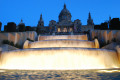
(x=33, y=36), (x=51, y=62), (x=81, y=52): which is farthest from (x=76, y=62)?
(x=33, y=36)

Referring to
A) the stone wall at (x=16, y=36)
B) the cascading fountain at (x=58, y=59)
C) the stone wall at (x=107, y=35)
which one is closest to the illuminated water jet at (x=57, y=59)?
the cascading fountain at (x=58, y=59)

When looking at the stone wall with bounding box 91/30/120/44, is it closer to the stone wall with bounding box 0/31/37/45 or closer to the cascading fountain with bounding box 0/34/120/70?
the cascading fountain with bounding box 0/34/120/70

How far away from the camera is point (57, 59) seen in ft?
32.1

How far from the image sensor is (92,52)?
10.2 metres

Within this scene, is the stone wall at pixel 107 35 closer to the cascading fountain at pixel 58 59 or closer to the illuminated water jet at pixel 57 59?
the cascading fountain at pixel 58 59

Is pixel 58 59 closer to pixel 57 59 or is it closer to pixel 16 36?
pixel 57 59

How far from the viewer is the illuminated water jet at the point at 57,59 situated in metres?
9.66

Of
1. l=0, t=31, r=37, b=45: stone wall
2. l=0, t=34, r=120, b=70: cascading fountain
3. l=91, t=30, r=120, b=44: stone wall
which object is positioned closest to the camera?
l=0, t=34, r=120, b=70: cascading fountain

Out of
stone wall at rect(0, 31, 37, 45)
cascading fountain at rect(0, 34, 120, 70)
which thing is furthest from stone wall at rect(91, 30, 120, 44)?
stone wall at rect(0, 31, 37, 45)

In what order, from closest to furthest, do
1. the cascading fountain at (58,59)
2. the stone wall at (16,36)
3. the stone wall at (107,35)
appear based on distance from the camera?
1. the cascading fountain at (58,59)
2. the stone wall at (16,36)
3. the stone wall at (107,35)

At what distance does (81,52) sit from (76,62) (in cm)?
79

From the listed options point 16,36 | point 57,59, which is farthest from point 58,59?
point 16,36

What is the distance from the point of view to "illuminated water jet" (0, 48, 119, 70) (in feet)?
31.7

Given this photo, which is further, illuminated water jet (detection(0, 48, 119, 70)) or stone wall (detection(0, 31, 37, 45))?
stone wall (detection(0, 31, 37, 45))
